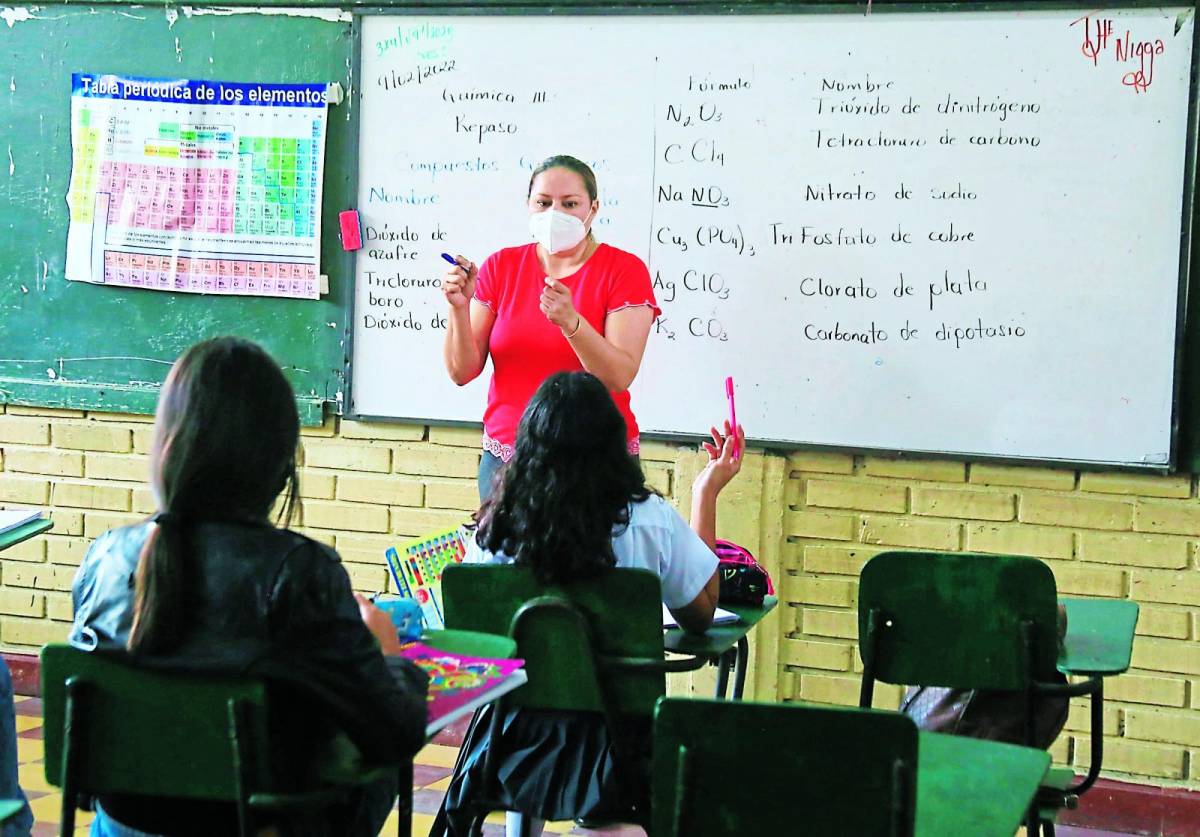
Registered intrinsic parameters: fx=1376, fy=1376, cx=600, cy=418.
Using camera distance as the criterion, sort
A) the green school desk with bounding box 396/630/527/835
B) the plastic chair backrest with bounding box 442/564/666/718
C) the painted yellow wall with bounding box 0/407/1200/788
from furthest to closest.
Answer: the painted yellow wall with bounding box 0/407/1200/788, the plastic chair backrest with bounding box 442/564/666/718, the green school desk with bounding box 396/630/527/835

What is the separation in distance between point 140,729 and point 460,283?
1636mm

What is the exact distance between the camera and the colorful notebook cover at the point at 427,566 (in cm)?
238

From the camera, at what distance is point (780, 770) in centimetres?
149

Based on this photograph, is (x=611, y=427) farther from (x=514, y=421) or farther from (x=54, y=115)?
(x=54, y=115)

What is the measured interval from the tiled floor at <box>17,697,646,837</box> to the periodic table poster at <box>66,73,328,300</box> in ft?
4.44

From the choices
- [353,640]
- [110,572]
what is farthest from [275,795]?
[110,572]

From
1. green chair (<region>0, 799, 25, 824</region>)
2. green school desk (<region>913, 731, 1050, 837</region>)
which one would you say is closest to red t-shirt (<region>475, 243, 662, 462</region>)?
green school desk (<region>913, 731, 1050, 837</region>)

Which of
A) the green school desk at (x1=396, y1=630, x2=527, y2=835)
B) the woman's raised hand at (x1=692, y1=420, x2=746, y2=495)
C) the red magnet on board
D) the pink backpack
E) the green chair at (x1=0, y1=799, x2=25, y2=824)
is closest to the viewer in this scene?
the green chair at (x1=0, y1=799, x2=25, y2=824)

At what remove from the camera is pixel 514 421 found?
3.15m

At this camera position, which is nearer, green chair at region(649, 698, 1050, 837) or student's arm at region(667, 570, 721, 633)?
green chair at region(649, 698, 1050, 837)

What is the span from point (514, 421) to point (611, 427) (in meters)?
0.88

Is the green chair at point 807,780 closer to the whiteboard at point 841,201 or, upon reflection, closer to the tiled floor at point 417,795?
the tiled floor at point 417,795

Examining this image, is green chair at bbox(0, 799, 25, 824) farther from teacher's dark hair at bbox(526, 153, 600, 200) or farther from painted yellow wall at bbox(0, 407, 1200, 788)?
painted yellow wall at bbox(0, 407, 1200, 788)

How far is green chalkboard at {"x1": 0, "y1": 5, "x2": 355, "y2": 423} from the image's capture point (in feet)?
13.0
